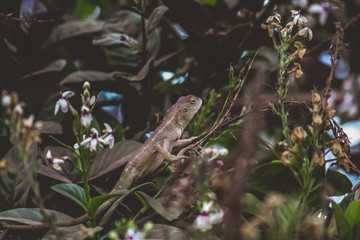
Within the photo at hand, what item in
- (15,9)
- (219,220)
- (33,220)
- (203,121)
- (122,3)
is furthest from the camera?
(122,3)

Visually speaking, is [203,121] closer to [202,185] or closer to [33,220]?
[33,220]

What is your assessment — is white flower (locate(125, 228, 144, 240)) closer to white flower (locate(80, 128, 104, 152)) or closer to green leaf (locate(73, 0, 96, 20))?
white flower (locate(80, 128, 104, 152))

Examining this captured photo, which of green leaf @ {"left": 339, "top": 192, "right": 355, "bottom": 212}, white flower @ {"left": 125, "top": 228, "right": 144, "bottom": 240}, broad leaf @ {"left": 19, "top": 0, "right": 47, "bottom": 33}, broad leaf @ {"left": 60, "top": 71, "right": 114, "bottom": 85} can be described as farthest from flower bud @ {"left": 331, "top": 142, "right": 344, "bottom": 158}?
broad leaf @ {"left": 19, "top": 0, "right": 47, "bottom": 33}

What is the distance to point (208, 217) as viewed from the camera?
1079 mm

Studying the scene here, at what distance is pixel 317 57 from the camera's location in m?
2.50

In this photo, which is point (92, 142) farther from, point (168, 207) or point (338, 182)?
point (338, 182)

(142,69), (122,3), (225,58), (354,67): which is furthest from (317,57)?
(122,3)

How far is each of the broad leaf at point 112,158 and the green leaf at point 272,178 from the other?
0.54 m

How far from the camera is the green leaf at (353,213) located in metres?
1.37

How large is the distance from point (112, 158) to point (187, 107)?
685mm

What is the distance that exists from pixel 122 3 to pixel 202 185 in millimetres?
2023

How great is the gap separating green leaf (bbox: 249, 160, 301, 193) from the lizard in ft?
1.19

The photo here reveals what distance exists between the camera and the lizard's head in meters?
2.31

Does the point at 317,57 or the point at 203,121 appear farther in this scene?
the point at 317,57
